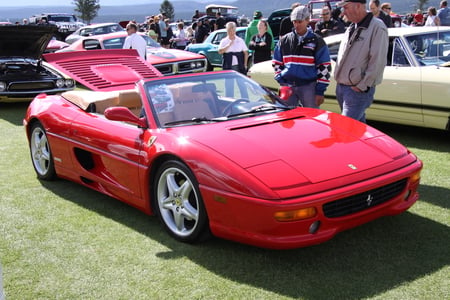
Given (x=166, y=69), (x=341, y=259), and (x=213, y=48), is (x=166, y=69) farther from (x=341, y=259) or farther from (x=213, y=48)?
(x=341, y=259)

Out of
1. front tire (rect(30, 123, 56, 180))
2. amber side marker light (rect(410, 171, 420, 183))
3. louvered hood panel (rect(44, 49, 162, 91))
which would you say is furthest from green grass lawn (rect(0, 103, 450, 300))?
louvered hood panel (rect(44, 49, 162, 91))

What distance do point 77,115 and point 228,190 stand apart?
2.12 meters

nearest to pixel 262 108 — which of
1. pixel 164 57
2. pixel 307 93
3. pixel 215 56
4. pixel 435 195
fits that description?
pixel 307 93

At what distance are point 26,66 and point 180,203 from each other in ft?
24.4

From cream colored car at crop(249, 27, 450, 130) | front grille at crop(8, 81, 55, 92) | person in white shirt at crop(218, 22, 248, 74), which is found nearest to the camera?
cream colored car at crop(249, 27, 450, 130)

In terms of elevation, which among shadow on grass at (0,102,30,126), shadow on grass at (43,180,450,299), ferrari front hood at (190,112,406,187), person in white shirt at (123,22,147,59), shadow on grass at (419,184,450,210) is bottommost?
shadow on grass at (0,102,30,126)

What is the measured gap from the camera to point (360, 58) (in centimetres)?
455

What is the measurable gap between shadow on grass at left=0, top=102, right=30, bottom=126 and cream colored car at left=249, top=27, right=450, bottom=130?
5807 mm

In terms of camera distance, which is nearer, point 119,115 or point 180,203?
point 180,203

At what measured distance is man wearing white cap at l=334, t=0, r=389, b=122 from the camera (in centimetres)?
445

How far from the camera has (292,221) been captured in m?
2.95

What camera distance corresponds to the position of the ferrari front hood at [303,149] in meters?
3.13

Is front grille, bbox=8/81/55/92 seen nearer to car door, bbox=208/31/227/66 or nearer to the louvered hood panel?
the louvered hood panel

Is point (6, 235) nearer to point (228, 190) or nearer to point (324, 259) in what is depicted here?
point (228, 190)
